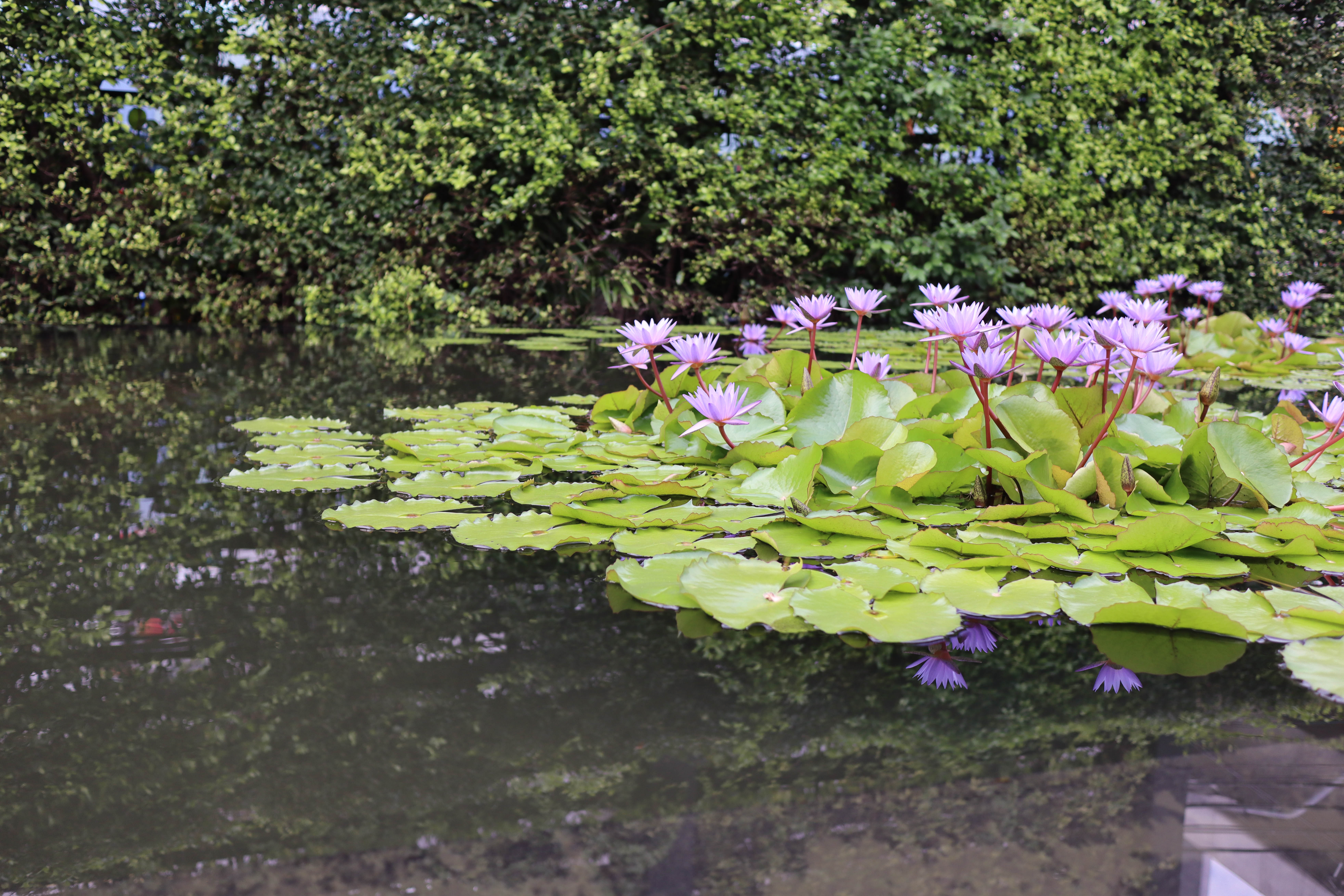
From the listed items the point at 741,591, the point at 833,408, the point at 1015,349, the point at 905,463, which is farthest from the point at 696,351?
the point at 741,591

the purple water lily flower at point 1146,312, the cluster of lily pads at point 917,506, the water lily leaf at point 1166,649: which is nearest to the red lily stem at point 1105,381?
the cluster of lily pads at point 917,506

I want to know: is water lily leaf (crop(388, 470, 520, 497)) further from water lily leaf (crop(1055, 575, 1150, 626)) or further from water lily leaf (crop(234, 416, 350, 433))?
water lily leaf (crop(1055, 575, 1150, 626))

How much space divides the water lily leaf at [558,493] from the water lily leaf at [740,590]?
0.36m

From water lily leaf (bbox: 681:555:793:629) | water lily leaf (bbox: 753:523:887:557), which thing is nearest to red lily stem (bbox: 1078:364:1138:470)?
water lily leaf (bbox: 753:523:887:557)

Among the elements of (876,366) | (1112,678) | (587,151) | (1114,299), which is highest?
(587,151)

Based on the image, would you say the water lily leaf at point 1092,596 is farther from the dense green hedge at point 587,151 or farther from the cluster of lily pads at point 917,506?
the dense green hedge at point 587,151

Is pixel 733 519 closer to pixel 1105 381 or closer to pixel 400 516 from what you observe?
pixel 400 516

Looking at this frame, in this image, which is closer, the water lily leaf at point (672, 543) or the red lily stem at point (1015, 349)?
the water lily leaf at point (672, 543)

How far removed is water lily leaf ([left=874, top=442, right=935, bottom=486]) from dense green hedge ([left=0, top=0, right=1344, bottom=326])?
345 centimetres

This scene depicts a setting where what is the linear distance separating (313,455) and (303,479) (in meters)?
0.22

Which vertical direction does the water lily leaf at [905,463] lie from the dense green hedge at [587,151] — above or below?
below

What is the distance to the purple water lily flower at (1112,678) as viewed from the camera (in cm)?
96

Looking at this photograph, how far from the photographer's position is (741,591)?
1.15 meters

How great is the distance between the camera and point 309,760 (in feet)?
2.62
